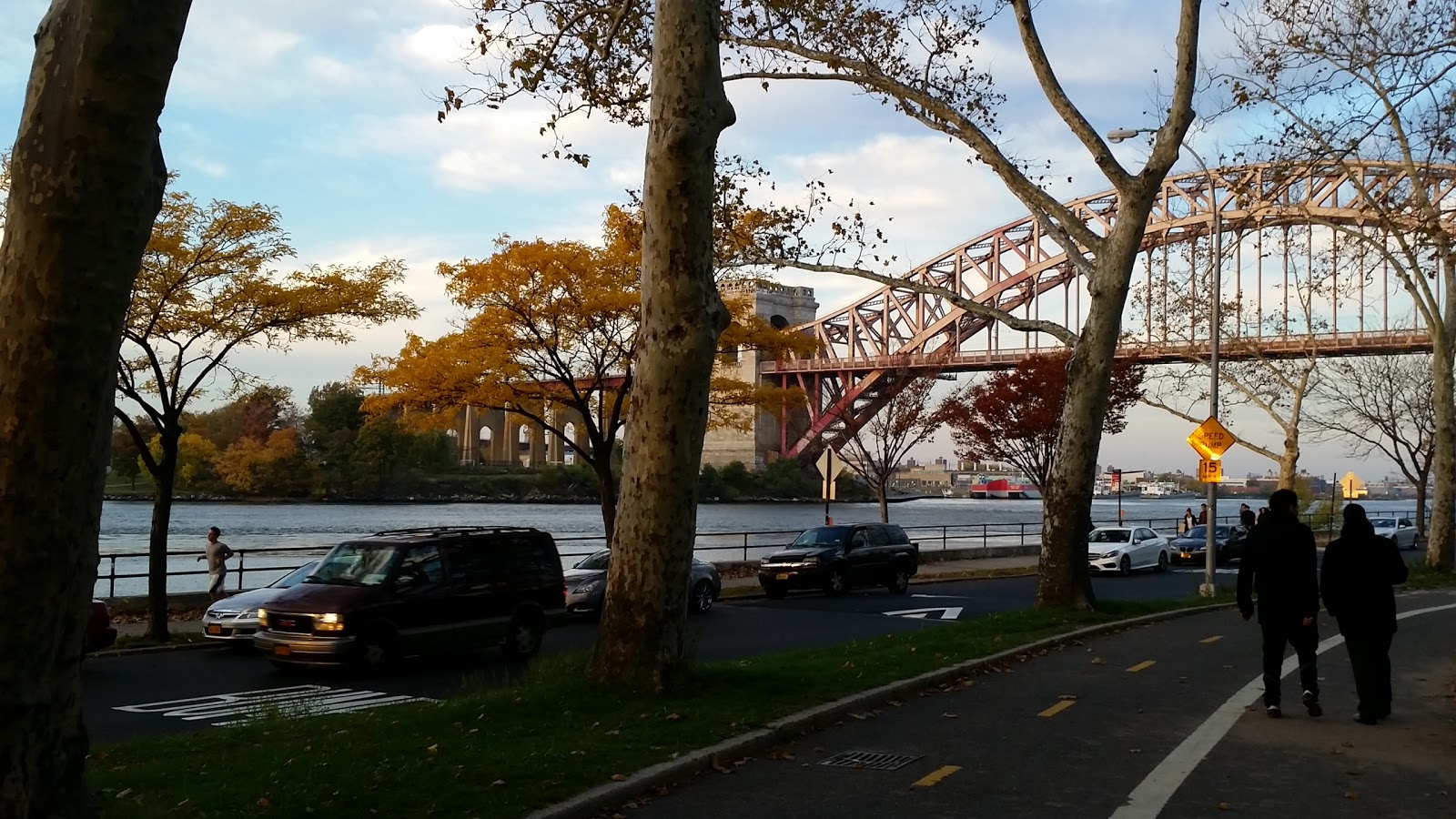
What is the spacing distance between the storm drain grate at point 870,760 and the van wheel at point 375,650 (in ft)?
23.3

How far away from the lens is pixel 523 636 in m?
15.7

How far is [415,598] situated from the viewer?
14453 mm

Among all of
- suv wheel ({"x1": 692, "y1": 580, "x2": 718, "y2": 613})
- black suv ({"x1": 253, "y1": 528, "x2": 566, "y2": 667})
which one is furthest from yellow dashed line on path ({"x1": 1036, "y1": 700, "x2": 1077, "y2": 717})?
suv wheel ({"x1": 692, "y1": 580, "x2": 718, "y2": 613})

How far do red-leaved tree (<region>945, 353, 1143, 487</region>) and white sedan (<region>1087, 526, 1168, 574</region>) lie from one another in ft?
14.7

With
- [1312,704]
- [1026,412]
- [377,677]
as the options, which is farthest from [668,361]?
[1026,412]

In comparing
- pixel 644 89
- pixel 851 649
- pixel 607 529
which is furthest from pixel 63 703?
pixel 607 529

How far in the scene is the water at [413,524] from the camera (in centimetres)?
3688

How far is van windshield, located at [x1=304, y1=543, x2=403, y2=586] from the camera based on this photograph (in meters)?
14.6

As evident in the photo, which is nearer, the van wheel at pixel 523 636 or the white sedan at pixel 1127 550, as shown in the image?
the van wheel at pixel 523 636

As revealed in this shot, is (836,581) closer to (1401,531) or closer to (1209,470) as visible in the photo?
(1209,470)

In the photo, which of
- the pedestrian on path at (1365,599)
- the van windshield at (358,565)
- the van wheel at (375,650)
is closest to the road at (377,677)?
the van wheel at (375,650)

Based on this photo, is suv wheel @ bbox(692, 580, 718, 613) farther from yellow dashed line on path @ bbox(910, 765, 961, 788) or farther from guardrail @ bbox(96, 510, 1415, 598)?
yellow dashed line on path @ bbox(910, 765, 961, 788)

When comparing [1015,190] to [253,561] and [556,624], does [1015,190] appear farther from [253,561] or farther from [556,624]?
[253,561]

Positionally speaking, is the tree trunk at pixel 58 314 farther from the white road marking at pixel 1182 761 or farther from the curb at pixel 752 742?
the white road marking at pixel 1182 761
